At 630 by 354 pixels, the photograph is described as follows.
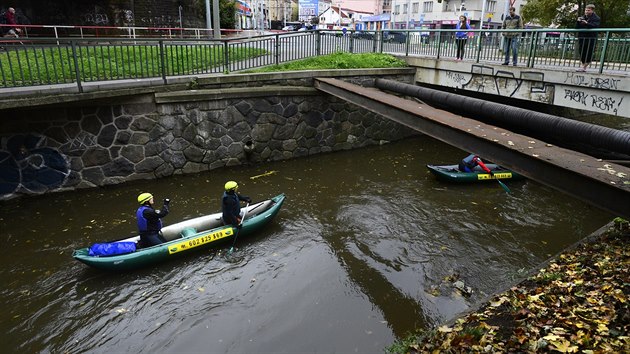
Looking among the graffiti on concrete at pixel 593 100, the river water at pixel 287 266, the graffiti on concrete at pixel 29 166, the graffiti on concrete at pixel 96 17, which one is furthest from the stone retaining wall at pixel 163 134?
the graffiti on concrete at pixel 96 17

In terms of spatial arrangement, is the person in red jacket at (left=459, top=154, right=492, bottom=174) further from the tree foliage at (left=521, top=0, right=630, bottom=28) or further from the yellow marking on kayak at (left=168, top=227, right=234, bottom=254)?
the tree foliage at (left=521, top=0, right=630, bottom=28)

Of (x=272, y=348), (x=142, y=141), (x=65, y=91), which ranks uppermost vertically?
(x=65, y=91)

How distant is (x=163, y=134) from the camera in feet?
39.0

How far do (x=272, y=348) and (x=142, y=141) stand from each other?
25.6ft

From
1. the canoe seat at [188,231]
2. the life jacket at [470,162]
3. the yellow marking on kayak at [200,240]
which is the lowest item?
the yellow marking on kayak at [200,240]

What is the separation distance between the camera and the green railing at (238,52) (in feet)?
32.9

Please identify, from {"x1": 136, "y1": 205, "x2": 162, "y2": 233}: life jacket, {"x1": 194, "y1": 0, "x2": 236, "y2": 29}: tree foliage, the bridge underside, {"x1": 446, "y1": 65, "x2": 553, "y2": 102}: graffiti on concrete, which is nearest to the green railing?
{"x1": 446, "y1": 65, "x2": 553, "y2": 102}: graffiti on concrete

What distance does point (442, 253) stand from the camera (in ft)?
28.8

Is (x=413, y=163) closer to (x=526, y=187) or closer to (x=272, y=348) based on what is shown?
(x=526, y=187)

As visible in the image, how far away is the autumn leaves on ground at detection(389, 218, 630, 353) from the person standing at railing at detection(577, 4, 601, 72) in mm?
7023

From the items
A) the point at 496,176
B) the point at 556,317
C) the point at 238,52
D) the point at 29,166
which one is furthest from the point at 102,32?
the point at 556,317

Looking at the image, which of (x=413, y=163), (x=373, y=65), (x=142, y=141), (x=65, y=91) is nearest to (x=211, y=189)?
(x=142, y=141)

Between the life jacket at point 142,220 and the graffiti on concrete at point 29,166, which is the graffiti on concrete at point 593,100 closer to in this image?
the life jacket at point 142,220

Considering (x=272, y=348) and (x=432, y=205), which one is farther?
(x=432, y=205)
